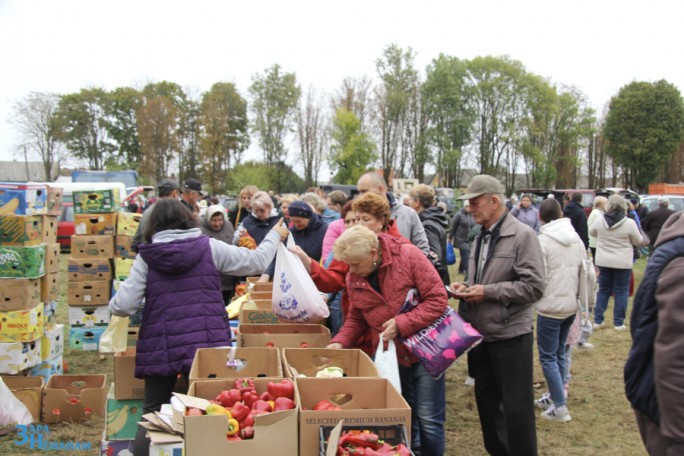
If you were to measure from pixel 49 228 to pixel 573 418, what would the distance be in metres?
5.37

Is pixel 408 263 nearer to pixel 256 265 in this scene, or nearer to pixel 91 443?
pixel 256 265

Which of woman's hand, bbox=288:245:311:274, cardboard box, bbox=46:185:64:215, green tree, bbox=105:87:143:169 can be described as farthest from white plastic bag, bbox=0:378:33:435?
green tree, bbox=105:87:143:169

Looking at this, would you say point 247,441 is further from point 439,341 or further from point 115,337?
point 115,337

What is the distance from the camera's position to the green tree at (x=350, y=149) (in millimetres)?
43906

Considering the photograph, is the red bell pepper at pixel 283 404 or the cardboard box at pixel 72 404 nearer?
the red bell pepper at pixel 283 404

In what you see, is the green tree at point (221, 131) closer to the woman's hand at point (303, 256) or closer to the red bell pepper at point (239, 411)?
the woman's hand at point (303, 256)

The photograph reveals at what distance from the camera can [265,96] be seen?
5056cm

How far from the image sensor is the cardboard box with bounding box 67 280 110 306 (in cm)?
720

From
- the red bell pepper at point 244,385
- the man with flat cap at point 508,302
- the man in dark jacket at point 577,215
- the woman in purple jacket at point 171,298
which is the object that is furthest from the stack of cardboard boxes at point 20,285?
the man in dark jacket at point 577,215

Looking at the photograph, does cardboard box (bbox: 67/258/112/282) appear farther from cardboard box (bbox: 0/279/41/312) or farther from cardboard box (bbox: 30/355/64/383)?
cardboard box (bbox: 0/279/41/312)

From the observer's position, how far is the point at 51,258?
555 centimetres

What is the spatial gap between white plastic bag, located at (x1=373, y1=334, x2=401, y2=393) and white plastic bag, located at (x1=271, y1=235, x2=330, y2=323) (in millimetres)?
689

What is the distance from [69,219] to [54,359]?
1311 cm

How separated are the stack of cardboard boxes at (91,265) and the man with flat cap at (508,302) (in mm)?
5256
